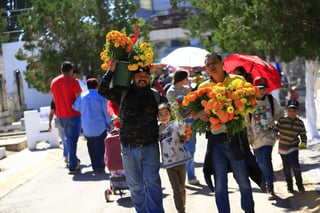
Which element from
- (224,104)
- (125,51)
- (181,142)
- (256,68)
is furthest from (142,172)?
(256,68)

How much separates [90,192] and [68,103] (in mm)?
2557

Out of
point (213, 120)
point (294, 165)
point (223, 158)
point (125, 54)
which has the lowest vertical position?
point (294, 165)

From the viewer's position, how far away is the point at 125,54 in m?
6.79

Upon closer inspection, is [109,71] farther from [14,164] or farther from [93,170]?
[14,164]

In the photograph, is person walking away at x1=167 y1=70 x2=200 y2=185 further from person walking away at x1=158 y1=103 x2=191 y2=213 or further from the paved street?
person walking away at x1=158 y1=103 x2=191 y2=213

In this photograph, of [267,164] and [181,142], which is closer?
[181,142]

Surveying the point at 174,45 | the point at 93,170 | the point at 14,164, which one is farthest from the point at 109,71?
the point at 174,45

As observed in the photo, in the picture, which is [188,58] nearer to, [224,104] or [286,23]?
[286,23]

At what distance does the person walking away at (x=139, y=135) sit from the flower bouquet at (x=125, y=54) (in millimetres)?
87

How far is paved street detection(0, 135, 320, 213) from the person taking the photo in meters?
8.27

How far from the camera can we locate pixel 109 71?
6695 millimetres

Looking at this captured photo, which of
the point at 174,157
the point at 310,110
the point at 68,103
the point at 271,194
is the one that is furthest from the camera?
the point at 310,110

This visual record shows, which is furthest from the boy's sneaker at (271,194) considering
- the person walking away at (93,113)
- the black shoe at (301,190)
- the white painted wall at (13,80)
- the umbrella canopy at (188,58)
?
the white painted wall at (13,80)

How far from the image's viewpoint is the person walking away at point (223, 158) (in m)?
6.50
